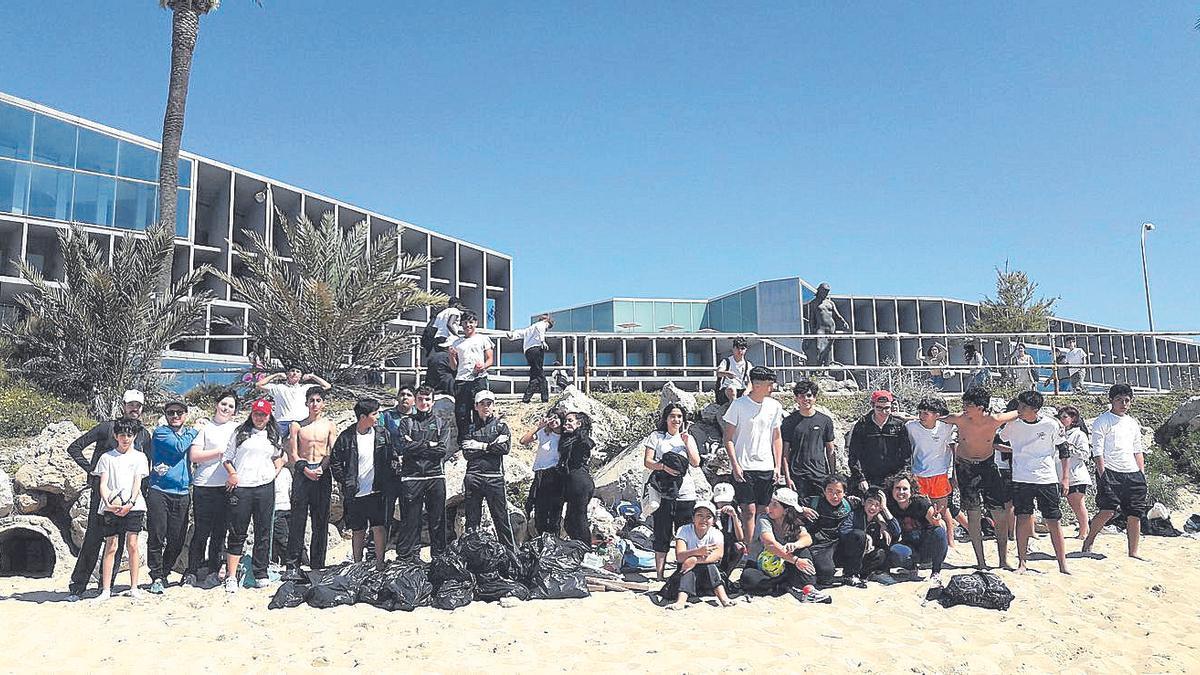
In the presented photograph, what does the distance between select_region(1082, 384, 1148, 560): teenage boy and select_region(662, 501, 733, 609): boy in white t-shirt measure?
14.8ft

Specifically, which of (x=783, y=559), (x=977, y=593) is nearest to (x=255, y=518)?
(x=783, y=559)

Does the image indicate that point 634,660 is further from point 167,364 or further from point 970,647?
point 167,364

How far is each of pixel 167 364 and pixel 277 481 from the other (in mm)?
11607

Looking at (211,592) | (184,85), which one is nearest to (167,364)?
(184,85)

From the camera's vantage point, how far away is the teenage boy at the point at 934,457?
8039 mm

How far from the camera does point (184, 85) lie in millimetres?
15617

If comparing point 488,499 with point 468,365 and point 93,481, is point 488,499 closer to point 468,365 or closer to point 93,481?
point 468,365

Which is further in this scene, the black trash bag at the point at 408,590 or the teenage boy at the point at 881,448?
the teenage boy at the point at 881,448

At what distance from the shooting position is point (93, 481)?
704cm

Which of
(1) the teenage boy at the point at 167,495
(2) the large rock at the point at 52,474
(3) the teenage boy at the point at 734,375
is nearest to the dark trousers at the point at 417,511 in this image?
→ (1) the teenage boy at the point at 167,495

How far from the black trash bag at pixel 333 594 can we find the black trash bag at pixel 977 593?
17.2 feet

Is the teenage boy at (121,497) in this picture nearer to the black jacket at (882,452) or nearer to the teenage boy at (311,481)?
the teenage boy at (311,481)

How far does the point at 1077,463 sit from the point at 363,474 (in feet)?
25.4

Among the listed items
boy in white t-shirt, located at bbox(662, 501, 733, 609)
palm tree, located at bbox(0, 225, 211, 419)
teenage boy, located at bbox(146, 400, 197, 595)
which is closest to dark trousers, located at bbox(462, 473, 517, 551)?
boy in white t-shirt, located at bbox(662, 501, 733, 609)
